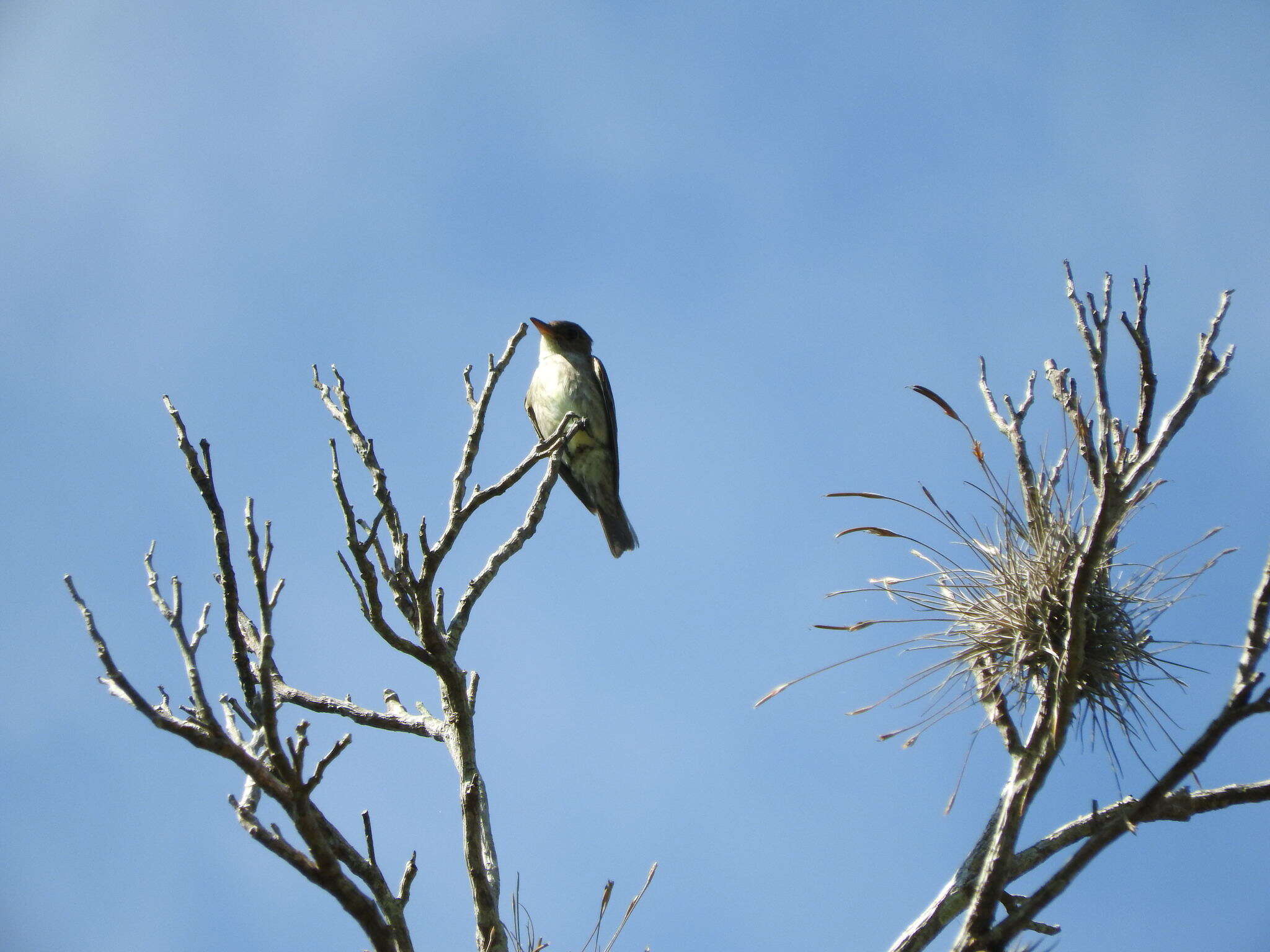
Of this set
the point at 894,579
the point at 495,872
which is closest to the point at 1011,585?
the point at 894,579

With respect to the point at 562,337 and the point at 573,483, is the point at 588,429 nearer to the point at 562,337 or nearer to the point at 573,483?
the point at 573,483

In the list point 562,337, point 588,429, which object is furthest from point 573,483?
point 562,337

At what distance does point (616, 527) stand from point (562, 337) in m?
1.68

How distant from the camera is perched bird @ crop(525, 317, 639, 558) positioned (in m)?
7.81

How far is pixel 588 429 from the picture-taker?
25.5 feet

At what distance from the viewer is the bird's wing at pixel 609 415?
7953 millimetres

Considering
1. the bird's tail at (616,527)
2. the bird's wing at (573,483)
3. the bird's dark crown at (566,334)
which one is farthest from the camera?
the bird's dark crown at (566,334)

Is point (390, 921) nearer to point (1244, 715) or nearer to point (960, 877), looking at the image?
point (960, 877)

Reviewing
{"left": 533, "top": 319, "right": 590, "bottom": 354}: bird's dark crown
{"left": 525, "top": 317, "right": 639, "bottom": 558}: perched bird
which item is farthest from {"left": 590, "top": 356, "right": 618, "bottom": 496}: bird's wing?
{"left": 533, "top": 319, "right": 590, "bottom": 354}: bird's dark crown

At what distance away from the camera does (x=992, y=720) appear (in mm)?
2928

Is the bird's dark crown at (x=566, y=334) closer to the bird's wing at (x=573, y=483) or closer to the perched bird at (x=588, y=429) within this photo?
the perched bird at (x=588, y=429)

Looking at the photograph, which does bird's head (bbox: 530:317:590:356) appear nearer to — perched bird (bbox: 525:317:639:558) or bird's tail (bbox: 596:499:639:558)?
perched bird (bbox: 525:317:639:558)

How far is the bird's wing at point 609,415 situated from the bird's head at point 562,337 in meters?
0.30

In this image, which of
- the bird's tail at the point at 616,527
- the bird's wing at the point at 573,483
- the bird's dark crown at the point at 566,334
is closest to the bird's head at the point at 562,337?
the bird's dark crown at the point at 566,334
